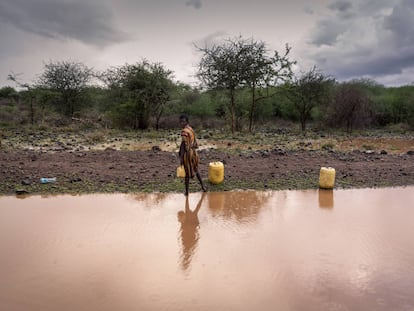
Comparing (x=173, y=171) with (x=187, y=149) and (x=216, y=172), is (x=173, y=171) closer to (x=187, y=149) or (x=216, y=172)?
(x=216, y=172)

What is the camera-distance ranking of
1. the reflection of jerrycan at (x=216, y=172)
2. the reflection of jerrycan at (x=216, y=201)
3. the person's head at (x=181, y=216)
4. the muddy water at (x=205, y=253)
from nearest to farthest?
the muddy water at (x=205, y=253) → the person's head at (x=181, y=216) → the reflection of jerrycan at (x=216, y=201) → the reflection of jerrycan at (x=216, y=172)

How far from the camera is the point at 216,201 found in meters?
6.73

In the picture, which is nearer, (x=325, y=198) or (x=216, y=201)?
(x=216, y=201)

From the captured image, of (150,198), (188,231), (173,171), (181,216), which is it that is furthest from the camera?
(173,171)

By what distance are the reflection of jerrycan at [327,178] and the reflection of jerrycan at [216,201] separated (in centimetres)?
219

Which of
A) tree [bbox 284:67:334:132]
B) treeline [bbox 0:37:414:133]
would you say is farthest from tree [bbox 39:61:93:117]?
tree [bbox 284:67:334:132]

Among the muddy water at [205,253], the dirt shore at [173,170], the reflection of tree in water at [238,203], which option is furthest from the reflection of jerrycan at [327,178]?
the reflection of tree in water at [238,203]

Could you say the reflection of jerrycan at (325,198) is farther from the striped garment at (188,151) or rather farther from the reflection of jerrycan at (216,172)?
the striped garment at (188,151)

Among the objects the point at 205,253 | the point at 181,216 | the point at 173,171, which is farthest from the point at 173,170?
the point at 205,253

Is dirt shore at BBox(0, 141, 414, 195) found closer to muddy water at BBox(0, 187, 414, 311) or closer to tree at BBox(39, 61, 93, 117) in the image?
muddy water at BBox(0, 187, 414, 311)

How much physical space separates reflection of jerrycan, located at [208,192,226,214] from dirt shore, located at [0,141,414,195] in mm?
306

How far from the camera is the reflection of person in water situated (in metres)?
4.36

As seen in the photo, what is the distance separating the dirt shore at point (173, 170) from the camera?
299 inches

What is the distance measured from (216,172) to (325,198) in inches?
90.9
